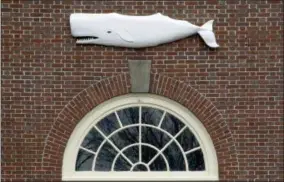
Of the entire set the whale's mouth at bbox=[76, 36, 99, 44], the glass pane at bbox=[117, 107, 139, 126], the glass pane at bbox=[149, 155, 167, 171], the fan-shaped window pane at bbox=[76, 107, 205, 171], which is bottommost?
the glass pane at bbox=[149, 155, 167, 171]

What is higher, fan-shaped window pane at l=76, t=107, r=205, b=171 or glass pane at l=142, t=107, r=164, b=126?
glass pane at l=142, t=107, r=164, b=126

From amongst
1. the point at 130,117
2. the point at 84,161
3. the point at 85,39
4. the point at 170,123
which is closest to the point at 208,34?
the point at 170,123

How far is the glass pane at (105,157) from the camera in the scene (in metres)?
8.94

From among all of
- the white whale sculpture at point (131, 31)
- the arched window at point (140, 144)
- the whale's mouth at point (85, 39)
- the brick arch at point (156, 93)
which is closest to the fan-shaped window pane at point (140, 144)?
the arched window at point (140, 144)

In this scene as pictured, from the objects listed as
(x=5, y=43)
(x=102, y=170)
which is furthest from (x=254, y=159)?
(x=5, y=43)

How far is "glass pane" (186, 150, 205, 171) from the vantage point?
29.4 feet

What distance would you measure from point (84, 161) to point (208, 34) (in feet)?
8.33

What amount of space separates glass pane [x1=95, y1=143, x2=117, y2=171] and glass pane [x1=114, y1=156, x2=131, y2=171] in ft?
0.29

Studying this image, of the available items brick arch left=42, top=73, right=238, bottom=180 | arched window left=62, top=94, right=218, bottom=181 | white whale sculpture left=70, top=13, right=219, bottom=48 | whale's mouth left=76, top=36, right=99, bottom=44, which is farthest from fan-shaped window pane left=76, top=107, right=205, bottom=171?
whale's mouth left=76, top=36, right=99, bottom=44

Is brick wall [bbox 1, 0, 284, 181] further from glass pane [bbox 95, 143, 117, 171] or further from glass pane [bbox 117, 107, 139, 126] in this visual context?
glass pane [bbox 95, 143, 117, 171]

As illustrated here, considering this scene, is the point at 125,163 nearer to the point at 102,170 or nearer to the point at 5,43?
the point at 102,170

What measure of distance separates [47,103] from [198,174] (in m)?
2.38

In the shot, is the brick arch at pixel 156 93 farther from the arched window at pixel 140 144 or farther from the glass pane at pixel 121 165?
the glass pane at pixel 121 165

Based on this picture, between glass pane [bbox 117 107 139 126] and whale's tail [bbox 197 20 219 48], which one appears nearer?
whale's tail [bbox 197 20 219 48]
